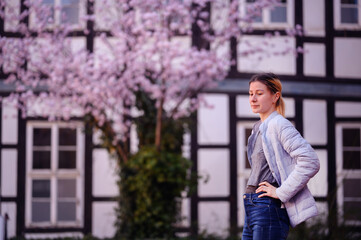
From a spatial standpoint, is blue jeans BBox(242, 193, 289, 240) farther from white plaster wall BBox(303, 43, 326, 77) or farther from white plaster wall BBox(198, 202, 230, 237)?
white plaster wall BBox(303, 43, 326, 77)

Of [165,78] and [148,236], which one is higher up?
[165,78]

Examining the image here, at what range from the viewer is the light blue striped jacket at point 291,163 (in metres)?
2.38

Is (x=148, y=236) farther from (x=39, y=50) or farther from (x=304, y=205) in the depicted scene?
(x=304, y=205)

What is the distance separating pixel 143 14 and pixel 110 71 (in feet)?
2.85

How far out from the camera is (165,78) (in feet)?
22.6

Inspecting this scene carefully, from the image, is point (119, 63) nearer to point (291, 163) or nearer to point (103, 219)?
point (103, 219)

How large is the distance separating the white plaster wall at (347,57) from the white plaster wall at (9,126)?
4947 mm

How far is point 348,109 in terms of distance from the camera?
8.11 metres

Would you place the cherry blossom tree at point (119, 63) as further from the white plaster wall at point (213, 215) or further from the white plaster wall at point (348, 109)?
the white plaster wall at point (213, 215)

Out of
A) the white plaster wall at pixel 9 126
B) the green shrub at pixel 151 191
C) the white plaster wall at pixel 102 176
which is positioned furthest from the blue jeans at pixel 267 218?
the white plaster wall at pixel 9 126

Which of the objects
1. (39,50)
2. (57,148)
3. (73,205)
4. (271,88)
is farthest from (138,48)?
(271,88)

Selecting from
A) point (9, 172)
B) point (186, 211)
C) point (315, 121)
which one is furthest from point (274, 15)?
point (9, 172)

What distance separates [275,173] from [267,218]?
21cm

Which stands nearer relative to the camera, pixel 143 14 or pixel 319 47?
pixel 143 14
